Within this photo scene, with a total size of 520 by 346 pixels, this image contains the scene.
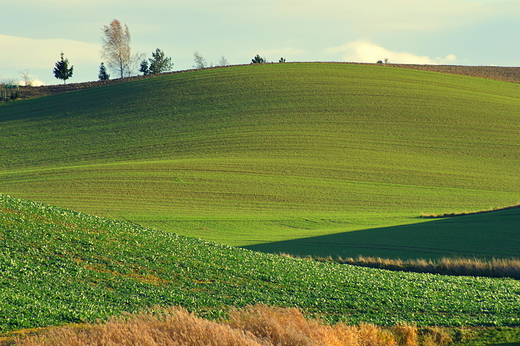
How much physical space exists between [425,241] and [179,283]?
1610cm

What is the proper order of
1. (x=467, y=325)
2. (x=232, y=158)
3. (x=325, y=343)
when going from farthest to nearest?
(x=232, y=158)
(x=467, y=325)
(x=325, y=343)

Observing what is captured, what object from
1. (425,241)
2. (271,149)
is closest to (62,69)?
(271,149)

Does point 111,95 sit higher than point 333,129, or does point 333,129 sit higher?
point 111,95

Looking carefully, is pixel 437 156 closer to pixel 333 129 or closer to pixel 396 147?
pixel 396 147

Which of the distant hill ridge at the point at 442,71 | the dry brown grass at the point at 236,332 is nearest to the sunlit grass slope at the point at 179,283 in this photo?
the dry brown grass at the point at 236,332

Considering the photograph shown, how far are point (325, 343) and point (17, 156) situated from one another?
4513 cm

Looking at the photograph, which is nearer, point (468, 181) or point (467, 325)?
point (467, 325)

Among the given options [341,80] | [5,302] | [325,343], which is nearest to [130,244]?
[5,302]

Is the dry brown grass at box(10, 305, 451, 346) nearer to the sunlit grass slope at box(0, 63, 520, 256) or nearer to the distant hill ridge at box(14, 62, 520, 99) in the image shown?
the sunlit grass slope at box(0, 63, 520, 256)

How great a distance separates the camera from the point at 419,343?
11336mm

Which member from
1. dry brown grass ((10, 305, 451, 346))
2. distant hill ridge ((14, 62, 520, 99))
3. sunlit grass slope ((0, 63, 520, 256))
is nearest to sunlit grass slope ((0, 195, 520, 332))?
dry brown grass ((10, 305, 451, 346))

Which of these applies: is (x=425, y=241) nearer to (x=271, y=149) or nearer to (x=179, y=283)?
(x=179, y=283)

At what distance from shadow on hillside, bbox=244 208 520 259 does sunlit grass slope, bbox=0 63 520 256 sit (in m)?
1.58

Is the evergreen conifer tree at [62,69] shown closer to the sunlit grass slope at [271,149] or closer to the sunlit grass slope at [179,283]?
the sunlit grass slope at [271,149]
